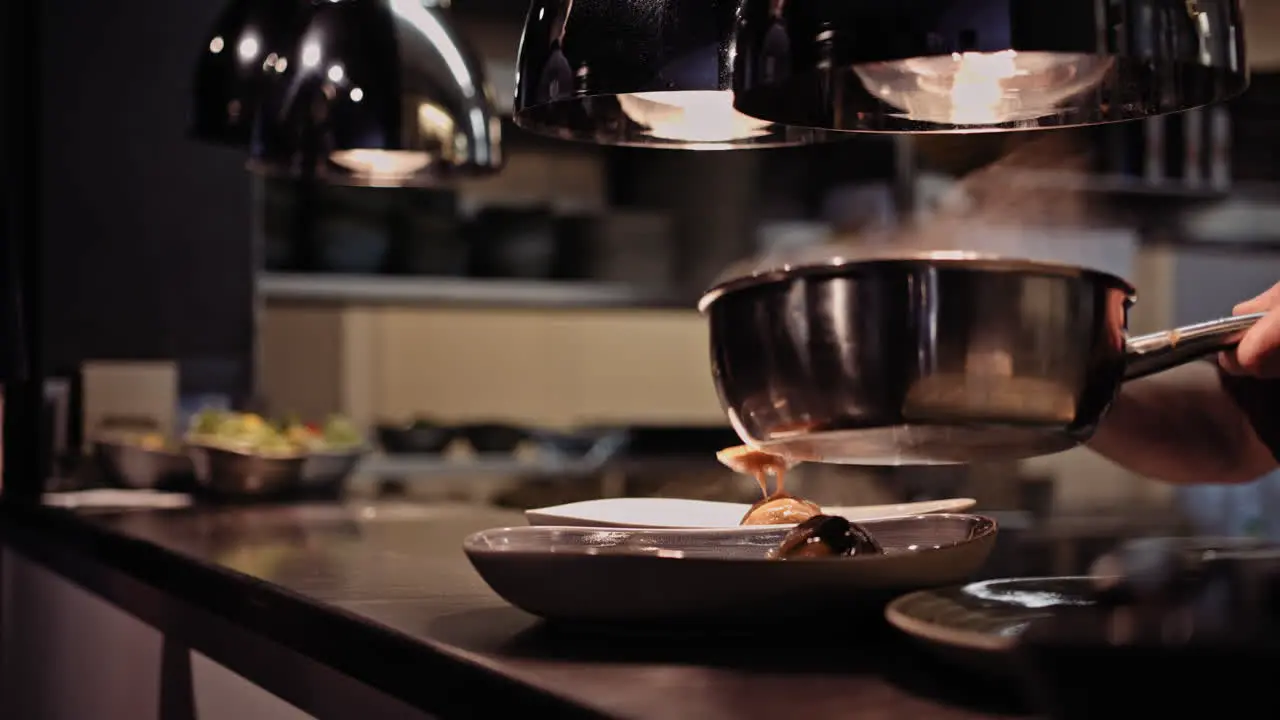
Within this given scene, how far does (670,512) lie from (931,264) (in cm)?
54

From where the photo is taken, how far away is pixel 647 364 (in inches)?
211

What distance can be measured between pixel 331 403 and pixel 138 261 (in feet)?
3.78

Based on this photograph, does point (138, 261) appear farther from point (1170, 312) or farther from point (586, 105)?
point (1170, 312)

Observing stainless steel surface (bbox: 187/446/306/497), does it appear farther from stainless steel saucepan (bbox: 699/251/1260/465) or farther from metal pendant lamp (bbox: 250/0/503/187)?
stainless steel saucepan (bbox: 699/251/1260/465)

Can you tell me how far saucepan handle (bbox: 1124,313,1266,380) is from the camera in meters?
0.91

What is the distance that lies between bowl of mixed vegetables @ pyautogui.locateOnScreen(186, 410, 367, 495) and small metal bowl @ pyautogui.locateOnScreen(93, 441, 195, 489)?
0.05 metres

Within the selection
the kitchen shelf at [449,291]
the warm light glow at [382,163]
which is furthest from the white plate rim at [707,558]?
the kitchen shelf at [449,291]

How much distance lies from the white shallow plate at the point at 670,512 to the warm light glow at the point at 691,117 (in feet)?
1.04

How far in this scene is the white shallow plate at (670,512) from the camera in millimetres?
1219

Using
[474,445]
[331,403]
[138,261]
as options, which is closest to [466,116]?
[138,261]

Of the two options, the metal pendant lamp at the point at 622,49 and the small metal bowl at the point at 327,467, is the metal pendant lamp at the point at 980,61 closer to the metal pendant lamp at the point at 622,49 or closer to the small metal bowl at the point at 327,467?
the metal pendant lamp at the point at 622,49

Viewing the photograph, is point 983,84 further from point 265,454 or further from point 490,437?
point 490,437

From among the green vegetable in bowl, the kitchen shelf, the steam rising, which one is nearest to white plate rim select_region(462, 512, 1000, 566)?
the green vegetable in bowl

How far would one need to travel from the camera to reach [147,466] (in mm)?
2799
